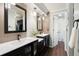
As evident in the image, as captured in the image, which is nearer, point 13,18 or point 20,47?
point 20,47

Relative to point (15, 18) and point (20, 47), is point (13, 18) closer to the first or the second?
point (15, 18)

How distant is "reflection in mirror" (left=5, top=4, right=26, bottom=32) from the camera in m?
2.29

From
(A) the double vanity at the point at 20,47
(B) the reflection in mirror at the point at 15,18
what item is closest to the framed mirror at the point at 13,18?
(B) the reflection in mirror at the point at 15,18

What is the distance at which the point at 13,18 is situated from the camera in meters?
2.56

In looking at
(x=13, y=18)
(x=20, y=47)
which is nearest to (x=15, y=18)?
(x=13, y=18)

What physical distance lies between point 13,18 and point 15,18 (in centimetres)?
10

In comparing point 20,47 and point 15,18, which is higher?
point 15,18

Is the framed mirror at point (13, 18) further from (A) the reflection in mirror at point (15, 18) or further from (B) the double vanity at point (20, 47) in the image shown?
(B) the double vanity at point (20, 47)

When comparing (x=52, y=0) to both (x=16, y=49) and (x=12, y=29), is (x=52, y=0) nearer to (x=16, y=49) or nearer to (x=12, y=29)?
(x=16, y=49)

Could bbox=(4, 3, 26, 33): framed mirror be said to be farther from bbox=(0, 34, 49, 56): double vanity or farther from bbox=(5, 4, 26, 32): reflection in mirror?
bbox=(0, 34, 49, 56): double vanity

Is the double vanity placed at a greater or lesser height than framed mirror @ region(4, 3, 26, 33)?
lesser

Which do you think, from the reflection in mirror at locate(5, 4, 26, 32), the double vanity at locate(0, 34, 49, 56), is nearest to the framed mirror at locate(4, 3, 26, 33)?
the reflection in mirror at locate(5, 4, 26, 32)

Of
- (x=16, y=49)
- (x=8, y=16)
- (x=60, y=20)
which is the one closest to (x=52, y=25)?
(x=60, y=20)

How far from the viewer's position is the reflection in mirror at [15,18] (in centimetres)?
229
